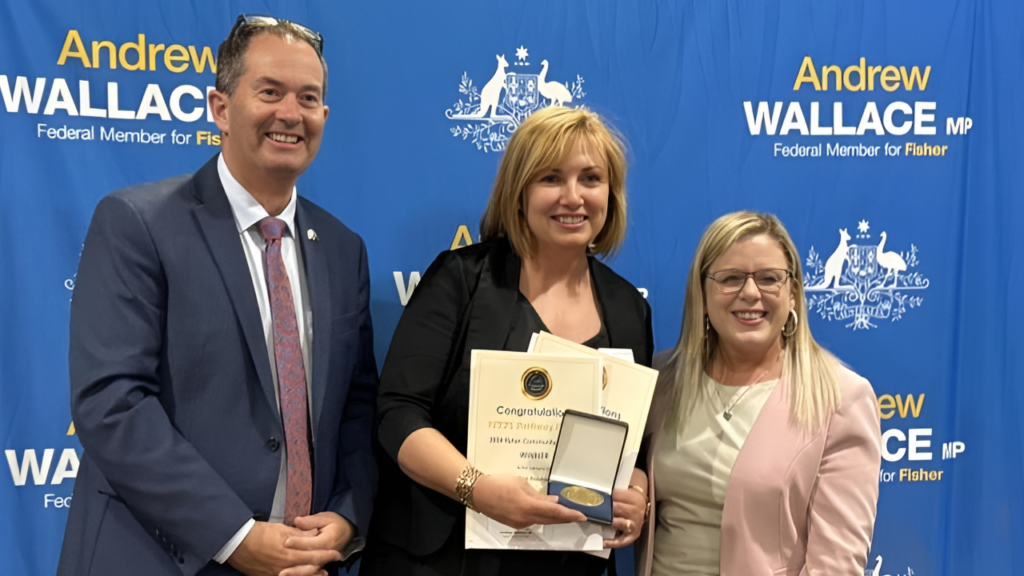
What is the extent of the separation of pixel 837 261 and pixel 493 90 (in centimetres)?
140

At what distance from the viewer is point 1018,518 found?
307cm

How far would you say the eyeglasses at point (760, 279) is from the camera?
208cm

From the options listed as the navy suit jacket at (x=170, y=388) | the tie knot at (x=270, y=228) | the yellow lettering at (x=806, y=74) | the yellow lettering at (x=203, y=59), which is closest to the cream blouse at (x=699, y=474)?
the navy suit jacket at (x=170, y=388)

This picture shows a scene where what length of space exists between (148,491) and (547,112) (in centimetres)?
132

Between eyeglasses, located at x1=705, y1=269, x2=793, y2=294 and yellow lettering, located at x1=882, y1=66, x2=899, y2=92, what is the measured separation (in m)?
1.26

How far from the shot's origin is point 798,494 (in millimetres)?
1995

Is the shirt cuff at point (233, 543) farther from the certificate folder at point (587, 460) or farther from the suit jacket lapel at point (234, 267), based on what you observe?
the certificate folder at point (587, 460)

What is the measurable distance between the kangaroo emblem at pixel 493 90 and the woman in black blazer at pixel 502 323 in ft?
1.90

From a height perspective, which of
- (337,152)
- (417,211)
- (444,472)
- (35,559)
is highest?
(337,152)

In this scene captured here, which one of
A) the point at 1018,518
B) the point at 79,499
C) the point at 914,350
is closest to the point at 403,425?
the point at 79,499

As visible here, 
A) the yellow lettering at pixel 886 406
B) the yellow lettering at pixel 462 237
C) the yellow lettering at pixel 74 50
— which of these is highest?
the yellow lettering at pixel 74 50

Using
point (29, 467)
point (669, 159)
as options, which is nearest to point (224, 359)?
point (29, 467)

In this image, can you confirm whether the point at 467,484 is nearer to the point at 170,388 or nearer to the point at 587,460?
the point at 587,460

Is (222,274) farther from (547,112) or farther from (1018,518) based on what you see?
(1018,518)
